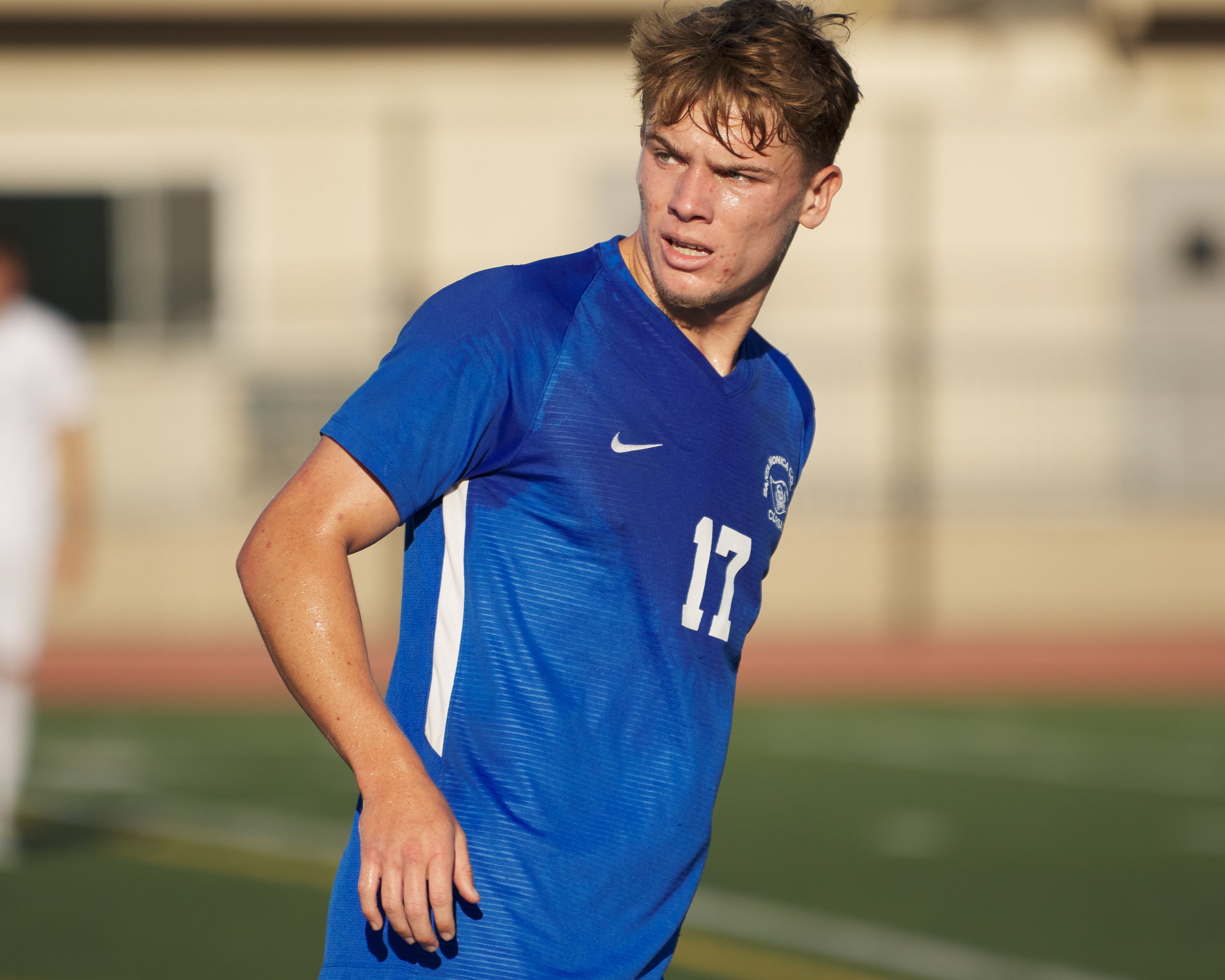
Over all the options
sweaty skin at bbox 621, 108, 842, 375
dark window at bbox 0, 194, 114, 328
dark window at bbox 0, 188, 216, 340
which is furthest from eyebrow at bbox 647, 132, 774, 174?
dark window at bbox 0, 194, 114, 328

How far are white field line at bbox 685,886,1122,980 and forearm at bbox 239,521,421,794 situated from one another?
4.15m

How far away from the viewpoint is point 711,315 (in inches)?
97.4

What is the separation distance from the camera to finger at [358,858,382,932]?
2023mm

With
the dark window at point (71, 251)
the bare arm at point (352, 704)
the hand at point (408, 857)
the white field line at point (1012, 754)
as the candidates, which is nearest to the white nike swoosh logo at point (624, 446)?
the bare arm at point (352, 704)

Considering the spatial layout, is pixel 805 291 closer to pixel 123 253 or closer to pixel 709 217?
pixel 123 253

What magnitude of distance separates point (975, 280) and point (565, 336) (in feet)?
46.0

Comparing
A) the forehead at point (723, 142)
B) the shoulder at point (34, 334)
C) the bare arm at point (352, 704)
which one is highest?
the forehead at point (723, 142)

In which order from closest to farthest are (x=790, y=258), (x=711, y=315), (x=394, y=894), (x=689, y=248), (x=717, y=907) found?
(x=394, y=894) < (x=689, y=248) < (x=711, y=315) < (x=717, y=907) < (x=790, y=258)

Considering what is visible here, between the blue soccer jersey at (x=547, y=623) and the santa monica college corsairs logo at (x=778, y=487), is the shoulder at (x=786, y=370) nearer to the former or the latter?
the santa monica college corsairs logo at (x=778, y=487)

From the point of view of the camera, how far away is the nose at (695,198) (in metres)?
2.32

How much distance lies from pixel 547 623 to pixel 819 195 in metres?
0.76

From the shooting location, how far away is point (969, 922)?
648cm

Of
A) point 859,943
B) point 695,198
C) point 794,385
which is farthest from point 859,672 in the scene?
point 695,198

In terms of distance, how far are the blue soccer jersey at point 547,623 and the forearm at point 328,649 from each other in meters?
0.17
